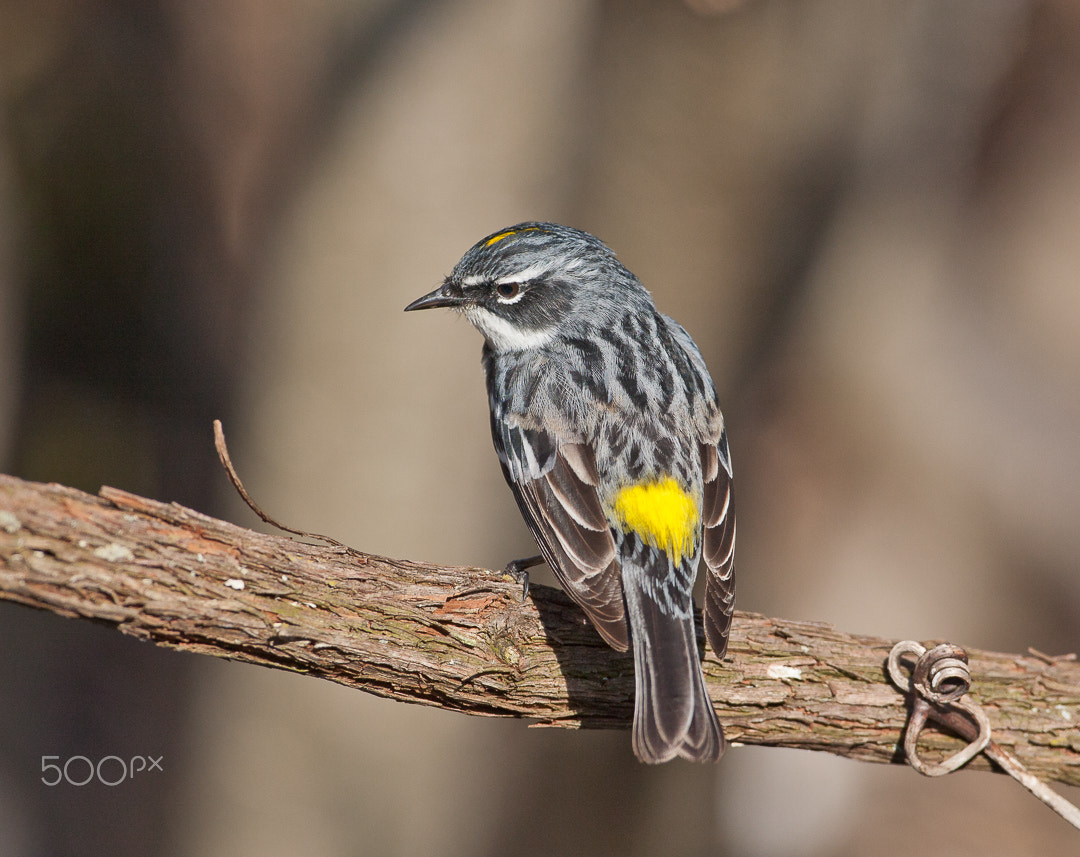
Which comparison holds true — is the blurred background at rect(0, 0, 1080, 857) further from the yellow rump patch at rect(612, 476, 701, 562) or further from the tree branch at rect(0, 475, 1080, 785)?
the tree branch at rect(0, 475, 1080, 785)

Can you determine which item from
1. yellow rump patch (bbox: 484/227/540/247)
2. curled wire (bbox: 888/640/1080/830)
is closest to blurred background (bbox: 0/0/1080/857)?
yellow rump patch (bbox: 484/227/540/247)

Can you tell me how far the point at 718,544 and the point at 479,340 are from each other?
12.3 feet

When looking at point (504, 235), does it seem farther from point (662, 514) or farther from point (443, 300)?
point (662, 514)

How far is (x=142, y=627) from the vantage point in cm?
290

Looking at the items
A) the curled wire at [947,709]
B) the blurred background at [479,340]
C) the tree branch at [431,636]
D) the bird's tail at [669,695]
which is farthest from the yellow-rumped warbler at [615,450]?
the blurred background at [479,340]

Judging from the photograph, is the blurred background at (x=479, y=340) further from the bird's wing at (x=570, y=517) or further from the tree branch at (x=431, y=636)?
the tree branch at (x=431, y=636)

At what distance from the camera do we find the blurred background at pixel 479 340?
7309 mm

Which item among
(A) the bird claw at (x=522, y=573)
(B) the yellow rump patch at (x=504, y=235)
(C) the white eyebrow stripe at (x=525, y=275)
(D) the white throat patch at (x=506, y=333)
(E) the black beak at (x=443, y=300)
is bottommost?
(A) the bird claw at (x=522, y=573)

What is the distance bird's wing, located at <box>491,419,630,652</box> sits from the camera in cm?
361

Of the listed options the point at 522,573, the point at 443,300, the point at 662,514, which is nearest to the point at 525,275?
the point at 443,300

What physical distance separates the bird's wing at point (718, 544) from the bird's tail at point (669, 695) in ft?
0.33

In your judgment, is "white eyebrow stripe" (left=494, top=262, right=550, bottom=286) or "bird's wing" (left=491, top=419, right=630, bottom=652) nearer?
"bird's wing" (left=491, top=419, right=630, bottom=652)

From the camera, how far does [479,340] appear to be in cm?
746

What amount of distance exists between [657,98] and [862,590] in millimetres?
6498
